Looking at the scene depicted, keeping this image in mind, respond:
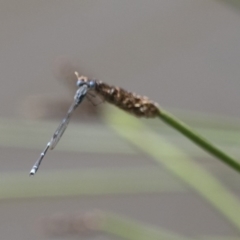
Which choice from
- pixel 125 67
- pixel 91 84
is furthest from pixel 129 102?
pixel 125 67

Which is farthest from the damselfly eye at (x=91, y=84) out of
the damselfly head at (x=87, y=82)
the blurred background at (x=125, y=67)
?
the blurred background at (x=125, y=67)

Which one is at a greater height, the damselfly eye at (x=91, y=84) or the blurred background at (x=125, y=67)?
the blurred background at (x=125, y=67)

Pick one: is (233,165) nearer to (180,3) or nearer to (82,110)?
(82,110)

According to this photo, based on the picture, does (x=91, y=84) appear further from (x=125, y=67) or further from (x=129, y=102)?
(x=125, y=67)

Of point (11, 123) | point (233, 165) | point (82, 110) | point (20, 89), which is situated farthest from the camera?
point (20, 89)

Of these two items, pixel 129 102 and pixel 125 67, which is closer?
pixel 129 102

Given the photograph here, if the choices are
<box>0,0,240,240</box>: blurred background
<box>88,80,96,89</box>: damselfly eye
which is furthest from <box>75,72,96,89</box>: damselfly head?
<box>0,0,240,240</box>: blurred background

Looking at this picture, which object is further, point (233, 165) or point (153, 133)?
point (153, 133)

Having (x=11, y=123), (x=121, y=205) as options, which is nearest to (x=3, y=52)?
(x=121, y=205)

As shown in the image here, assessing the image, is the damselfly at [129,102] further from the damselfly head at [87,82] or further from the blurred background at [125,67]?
the blurred background at [125,67]

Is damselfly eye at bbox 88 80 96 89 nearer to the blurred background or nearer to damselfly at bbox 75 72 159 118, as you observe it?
damselfly at bbox 75 72 159 118

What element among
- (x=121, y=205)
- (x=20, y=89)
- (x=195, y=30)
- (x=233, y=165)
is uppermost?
(x=195, y=30)
